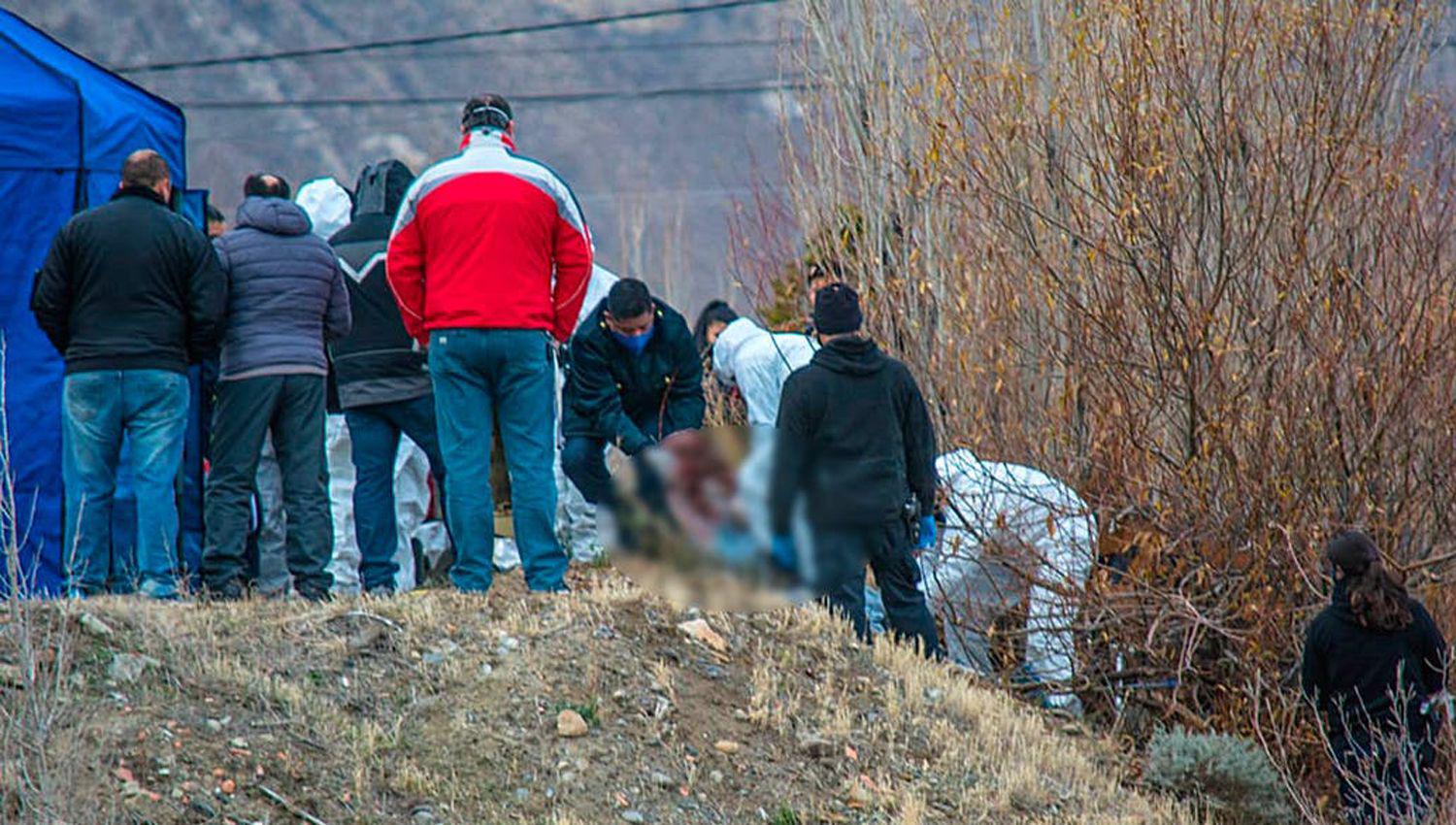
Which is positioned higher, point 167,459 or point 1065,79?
point 1065,79

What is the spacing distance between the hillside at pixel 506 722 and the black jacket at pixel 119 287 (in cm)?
117

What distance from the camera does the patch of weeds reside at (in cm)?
816

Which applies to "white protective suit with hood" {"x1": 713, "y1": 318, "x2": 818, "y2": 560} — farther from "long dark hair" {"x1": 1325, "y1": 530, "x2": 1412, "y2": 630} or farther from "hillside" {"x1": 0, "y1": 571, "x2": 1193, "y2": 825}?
"long dark hair" {"x1": 1325, "y1": 530, "x2": 1412, "y2": 630}

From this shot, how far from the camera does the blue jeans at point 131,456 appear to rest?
892 centimetres

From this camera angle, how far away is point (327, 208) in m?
11.1

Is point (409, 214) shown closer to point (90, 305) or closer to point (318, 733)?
point (90, 305)

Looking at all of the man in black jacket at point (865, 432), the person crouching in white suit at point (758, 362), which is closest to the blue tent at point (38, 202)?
the person crouching in white suit at point (758, 362)

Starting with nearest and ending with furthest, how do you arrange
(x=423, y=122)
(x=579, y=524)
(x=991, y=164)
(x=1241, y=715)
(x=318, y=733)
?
1. (x=318, y=733)
2. (x=1241, y=715)
3. (x=991, y=164)
4. (x=579, y=524)
5. (x=423, y=122)

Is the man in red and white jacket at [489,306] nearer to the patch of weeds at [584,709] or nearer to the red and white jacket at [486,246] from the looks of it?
the red and white jacket at [486,246]

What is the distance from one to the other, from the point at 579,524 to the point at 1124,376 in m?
3.39

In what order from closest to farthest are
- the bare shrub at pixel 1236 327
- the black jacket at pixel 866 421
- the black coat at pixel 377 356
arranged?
the black jacket at pixel 866 421 < the black coat at pixel 377 356 < the bare shrub at pixel 1236 327

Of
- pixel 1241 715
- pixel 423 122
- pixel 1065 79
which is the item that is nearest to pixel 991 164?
pixel 1065 79

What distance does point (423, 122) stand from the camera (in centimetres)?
4541

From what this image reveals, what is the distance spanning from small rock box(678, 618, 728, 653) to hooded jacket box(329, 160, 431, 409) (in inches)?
65.9
